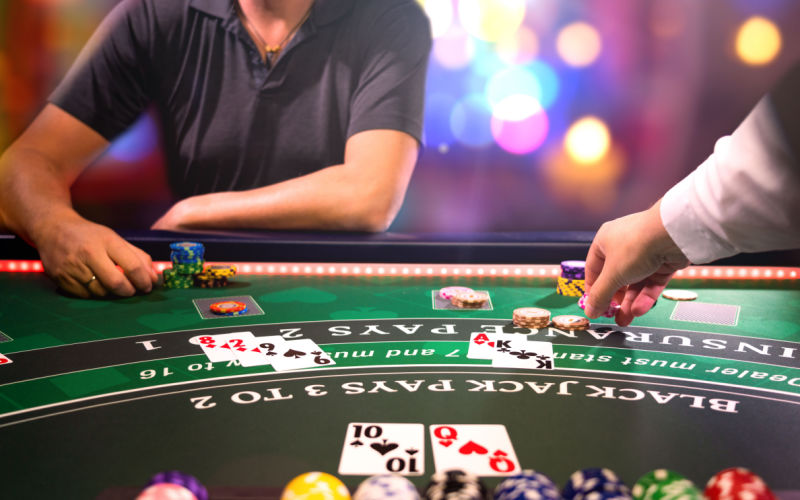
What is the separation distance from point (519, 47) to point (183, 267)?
266 centimetres

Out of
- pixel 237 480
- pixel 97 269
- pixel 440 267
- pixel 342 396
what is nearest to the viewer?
pixel 237 480

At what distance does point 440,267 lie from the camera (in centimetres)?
312

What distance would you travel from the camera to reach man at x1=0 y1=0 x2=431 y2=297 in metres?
3.84

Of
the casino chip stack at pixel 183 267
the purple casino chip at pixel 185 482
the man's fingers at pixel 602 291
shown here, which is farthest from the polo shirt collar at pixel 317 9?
the purple casino chip at pixel 185 482

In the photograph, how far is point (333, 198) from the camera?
3.58m

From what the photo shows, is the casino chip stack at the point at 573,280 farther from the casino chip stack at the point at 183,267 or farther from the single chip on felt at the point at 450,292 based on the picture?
the casino chip stack at the point at 183,267

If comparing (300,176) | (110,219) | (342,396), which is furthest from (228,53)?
(342,396)

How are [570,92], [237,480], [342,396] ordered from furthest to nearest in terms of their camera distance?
[570,92]
[342,396]
[237,480]

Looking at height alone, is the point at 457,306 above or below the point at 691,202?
below

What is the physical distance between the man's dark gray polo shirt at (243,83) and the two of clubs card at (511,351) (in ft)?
6.82

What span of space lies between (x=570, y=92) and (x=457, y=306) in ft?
7.88

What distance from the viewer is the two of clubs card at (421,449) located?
122 centimetres

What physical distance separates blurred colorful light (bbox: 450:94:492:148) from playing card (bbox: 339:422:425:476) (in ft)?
10.2

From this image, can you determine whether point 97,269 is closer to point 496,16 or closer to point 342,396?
point 342,396
